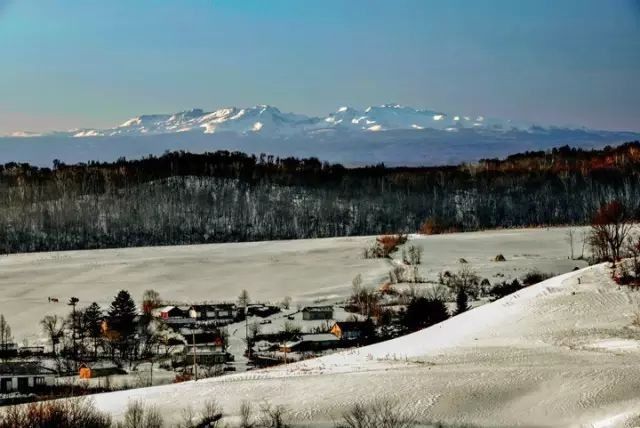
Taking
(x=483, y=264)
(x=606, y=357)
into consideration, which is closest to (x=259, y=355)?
(x=606, y=357)

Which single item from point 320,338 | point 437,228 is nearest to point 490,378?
point 320,338

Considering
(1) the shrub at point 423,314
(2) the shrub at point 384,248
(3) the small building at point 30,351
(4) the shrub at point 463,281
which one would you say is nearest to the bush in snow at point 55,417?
(3) the small building at point 30,351

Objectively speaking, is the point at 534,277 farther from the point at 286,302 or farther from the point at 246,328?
the point at 246,328

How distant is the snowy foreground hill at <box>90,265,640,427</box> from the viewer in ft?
44.2

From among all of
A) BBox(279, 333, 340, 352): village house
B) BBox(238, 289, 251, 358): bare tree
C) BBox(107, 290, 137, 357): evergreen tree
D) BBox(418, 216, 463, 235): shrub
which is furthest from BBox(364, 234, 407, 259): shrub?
BBox(279, 333, 340, 352): village house

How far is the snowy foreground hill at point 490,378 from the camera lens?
13.5 metres

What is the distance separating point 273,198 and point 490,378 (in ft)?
306

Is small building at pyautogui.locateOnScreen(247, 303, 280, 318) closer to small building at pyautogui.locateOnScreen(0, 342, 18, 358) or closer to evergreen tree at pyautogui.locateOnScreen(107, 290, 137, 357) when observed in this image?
evergreen tree at pyautogui.locateOnScreen(107, 290, 137, 357)

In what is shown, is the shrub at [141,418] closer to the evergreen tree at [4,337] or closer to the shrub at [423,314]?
the evergreen tree at [4,337]

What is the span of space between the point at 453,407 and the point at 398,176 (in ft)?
334

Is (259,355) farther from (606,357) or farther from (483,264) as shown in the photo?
(483,264)

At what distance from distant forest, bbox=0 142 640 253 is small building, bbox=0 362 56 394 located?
58.0 metres

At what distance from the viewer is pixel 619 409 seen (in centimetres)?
1320

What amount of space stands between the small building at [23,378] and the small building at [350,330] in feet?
40.6
